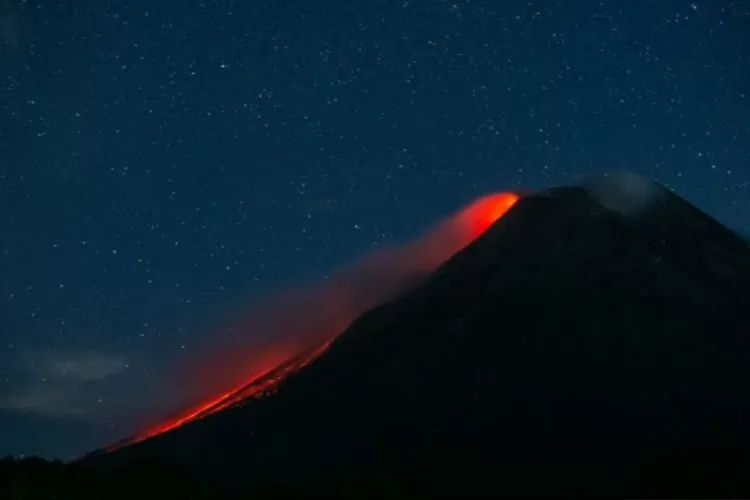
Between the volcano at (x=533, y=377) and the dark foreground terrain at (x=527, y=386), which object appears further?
the volcano at (x=533, y=377)

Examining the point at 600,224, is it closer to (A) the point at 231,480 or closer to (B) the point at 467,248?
(B) the point at 467,248

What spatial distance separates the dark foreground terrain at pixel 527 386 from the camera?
64.6 metres

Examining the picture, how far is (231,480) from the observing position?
71562 millimetres

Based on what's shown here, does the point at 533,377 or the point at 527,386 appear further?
the point at 533,377

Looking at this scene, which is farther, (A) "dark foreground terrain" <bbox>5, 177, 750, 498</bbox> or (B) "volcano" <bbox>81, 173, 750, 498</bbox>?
(B) "volcano" <bbox>81, 173, 750, 498</bbox>

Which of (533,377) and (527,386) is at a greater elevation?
(533,377)

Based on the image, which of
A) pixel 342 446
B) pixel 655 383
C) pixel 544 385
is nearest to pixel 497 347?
pixel 544 385

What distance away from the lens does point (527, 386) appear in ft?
292

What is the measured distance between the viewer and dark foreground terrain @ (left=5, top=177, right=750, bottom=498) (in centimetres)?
6456

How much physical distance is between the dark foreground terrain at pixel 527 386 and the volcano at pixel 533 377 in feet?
0.85

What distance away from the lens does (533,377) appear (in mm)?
90750

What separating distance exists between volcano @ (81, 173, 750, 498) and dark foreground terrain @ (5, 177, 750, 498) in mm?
260

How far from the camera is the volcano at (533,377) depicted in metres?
71.4

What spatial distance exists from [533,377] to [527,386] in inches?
78.8
